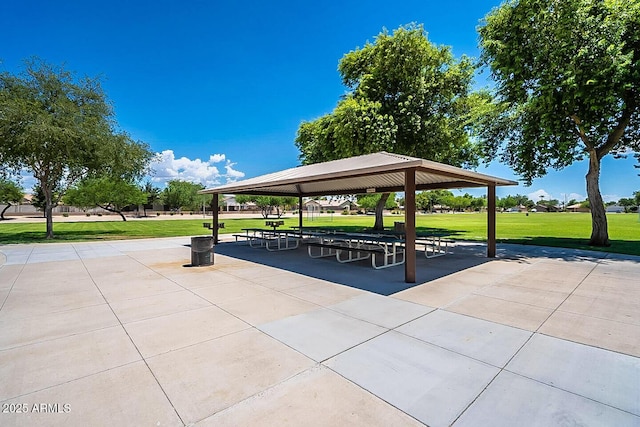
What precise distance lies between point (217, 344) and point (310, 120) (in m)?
23.3

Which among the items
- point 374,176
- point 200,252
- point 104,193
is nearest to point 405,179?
point 374,176

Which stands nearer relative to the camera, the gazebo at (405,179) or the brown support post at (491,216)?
the gazebo at (405,179)

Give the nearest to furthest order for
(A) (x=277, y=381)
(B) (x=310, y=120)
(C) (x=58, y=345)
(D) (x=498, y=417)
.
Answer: (D) (x=498, y=417) < (A) (x=277, y=381) < (C) (x=58, y=345) < (B) (x=310, y=120)

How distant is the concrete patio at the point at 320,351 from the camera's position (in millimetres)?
2480

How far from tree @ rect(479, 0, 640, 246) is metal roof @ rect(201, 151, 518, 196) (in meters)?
4.15

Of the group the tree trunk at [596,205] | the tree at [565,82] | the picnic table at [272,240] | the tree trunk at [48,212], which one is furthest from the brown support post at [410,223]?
the tree trunk at [48,212]

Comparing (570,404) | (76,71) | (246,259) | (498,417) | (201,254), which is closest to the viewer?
(498,417)

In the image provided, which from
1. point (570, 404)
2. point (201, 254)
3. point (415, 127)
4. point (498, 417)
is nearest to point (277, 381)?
point (498, 417)

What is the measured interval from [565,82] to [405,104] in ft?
24.3

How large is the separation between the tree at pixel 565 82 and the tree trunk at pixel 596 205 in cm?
4

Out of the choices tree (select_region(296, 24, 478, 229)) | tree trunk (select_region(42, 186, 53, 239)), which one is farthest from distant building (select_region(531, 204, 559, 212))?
tree trunk (select_region(42, 186, 53, 239))

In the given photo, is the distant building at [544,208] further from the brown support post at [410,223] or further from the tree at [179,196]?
the brown support post at [410,223]

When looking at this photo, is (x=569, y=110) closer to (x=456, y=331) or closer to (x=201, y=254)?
(x=456, y=331)

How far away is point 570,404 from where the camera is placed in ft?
8.37
